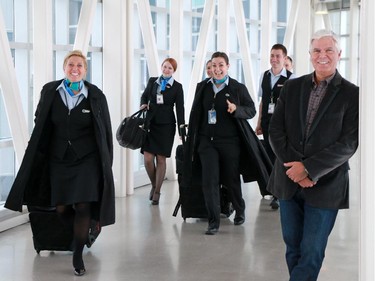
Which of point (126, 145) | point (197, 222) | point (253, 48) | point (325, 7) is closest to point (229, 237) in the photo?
point (197, 222)

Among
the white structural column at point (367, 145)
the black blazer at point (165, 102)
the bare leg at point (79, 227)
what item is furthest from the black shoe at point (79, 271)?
the black blazer at point (165, 102)

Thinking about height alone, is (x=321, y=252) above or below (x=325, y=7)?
below

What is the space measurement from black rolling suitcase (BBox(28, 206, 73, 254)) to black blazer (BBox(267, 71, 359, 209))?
2798 millimetres

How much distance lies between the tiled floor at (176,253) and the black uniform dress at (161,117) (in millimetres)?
1136

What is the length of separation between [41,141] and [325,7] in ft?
60.8

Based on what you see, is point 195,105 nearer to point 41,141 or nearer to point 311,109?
point 41,141

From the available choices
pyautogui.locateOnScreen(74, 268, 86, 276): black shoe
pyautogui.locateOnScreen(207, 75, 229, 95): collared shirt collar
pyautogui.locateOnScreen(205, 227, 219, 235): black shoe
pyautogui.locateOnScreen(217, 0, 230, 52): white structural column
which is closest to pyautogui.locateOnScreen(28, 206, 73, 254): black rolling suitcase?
pyautogui.locateOnScreen(74, 268, 86, 276): black shoe

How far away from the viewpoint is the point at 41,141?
6270 millimetres

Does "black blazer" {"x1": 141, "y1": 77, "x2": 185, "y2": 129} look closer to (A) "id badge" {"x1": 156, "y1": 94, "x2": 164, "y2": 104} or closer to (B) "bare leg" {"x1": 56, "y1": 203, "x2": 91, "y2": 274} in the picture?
(A) "id badge" {"x1": 156, "y1": 94, "x2": 164, "y2": 104}

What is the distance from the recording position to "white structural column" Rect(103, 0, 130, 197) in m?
10.4

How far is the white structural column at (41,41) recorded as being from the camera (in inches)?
330

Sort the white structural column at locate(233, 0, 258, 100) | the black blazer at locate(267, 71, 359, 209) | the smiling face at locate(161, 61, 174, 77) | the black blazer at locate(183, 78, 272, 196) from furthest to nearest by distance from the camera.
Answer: the white structural column at locate(233, 0, 258, 100) → the smiling face at locate(161, 61, 174, 77) → the black blazer at locate(183, 78, 272, 196) → the black blazer at locate(267, 71, 359, 209)

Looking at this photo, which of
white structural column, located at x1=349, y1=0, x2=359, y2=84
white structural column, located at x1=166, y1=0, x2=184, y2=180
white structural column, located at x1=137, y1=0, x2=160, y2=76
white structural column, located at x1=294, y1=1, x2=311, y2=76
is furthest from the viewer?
white structural column, located at x1=349, y1=0, x2=359, y2=84

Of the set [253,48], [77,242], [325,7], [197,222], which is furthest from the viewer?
[325,7]
